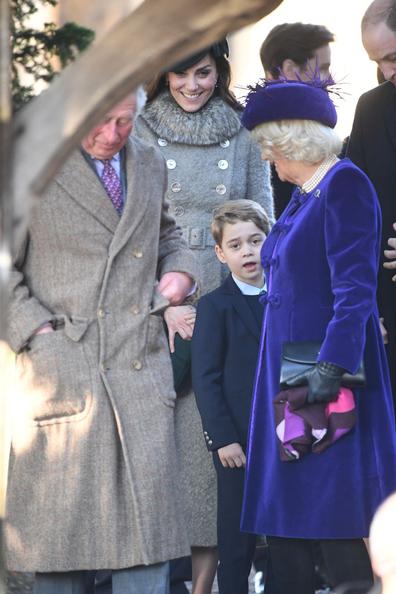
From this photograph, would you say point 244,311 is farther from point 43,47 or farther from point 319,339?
point 43,47

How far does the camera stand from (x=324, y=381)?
2.91 metres

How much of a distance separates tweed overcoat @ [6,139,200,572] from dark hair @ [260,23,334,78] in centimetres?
199

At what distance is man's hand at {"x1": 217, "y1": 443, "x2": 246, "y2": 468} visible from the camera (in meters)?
3.54

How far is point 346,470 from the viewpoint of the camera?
2996 millimetres

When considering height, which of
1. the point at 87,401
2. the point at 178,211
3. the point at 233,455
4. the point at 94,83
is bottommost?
the point at 233,455

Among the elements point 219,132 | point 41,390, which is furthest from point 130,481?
point 219,132

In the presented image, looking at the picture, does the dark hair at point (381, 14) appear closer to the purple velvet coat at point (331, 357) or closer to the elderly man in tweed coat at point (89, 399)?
the purple velvet coat at point (331, 357)

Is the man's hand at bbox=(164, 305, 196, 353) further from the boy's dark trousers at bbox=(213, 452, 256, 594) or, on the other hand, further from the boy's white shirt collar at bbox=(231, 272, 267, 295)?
the boy's dark trousers at bbox=(213, 452, 256, 594)

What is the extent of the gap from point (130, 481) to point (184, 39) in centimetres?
179

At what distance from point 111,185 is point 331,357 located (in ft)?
2.76

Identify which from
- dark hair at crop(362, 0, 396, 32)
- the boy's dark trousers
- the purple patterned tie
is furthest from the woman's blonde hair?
the boy's dark trousers

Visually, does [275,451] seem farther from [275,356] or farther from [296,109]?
[296,109]

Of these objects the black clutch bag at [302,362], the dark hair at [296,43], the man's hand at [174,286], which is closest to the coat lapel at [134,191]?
the man's hand at [174,286]

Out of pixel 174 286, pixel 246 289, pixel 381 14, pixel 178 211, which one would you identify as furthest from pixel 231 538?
pixel 381 14
